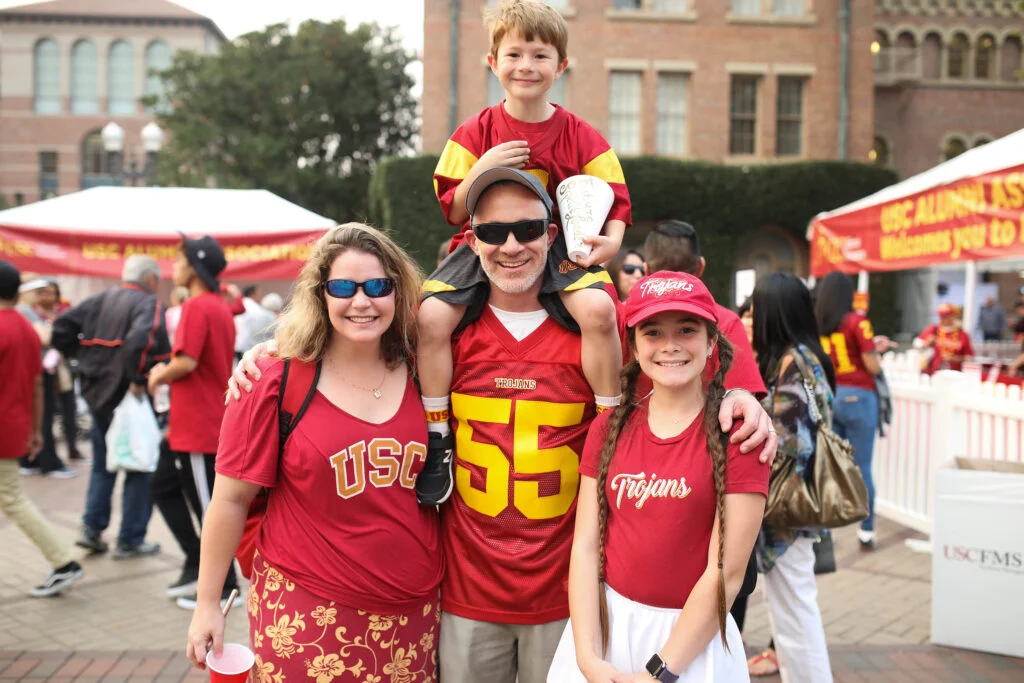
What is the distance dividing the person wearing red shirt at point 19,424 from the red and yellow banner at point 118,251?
191 cm

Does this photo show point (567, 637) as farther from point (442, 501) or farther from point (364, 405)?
point (364, 405)

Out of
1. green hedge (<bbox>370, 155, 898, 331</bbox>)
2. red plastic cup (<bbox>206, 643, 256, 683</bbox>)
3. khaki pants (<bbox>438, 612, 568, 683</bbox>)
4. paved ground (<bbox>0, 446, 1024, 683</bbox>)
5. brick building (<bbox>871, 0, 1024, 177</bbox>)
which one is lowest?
paved ground (<bbox>0, 446, 1024, 683</bbox>)

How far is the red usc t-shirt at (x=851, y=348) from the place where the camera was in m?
6.36

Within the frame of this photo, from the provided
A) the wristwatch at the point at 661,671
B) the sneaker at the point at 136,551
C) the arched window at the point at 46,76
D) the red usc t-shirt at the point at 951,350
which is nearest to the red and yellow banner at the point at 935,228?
the red usc t-shirt at the point at 951,350

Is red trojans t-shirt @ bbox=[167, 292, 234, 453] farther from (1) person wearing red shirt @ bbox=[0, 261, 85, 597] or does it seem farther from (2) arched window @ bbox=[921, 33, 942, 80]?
(2) arched window @ bbox=[921, 33, 942, 80]

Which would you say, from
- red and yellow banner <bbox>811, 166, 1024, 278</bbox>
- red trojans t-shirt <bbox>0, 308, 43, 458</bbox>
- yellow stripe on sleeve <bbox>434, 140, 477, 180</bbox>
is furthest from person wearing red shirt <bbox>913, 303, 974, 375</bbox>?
red trojans t-shirt <bbox>0, 308, 43, 458</bbox>

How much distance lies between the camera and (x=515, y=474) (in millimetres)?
2463

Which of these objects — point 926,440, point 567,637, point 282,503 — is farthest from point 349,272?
point 926,440

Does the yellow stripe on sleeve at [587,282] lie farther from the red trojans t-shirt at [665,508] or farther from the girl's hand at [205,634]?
the girl's hand at [205,634]

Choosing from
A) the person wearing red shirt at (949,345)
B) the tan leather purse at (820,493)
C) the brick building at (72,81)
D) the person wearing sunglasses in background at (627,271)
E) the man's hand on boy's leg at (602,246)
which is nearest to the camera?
the man's hand on boy's leg at (602,246)

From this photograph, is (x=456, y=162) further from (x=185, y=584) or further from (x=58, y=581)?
(x=58, y=581)

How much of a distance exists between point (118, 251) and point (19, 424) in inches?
104

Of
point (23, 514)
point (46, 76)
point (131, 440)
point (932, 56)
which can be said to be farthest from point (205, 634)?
point (46, 76)

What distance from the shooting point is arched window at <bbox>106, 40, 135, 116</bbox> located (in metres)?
49.2
